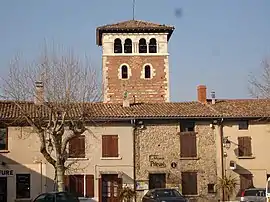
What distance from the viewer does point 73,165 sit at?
38719 mm

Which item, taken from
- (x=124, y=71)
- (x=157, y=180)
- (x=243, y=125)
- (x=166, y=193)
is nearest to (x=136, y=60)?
(x=124, y=71)

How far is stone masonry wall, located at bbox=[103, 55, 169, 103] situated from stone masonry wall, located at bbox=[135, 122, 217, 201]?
47.7ft

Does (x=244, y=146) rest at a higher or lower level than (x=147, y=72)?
lower

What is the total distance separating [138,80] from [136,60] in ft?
6.20

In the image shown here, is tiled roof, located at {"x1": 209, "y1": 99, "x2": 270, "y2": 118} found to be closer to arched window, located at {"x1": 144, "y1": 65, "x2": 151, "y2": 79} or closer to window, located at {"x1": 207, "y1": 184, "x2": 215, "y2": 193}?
window, located at {"x1": 207, "y1": 184, "x2": 215, "y2": 193}

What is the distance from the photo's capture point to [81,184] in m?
38.8

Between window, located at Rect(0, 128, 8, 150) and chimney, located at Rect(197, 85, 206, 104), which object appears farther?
chimney, located at Rect(197, 85, 206, 104)

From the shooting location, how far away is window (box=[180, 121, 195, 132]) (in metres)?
39.9

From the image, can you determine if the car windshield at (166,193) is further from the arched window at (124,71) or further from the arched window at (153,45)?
the arched window at (153,45)

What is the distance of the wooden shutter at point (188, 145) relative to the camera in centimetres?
3950

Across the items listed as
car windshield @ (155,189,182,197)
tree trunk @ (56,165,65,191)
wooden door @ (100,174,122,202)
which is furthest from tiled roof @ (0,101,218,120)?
car windshield @ (155,189,182,197)

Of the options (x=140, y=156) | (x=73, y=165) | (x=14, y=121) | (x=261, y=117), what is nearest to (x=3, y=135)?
(x=14, y=121)

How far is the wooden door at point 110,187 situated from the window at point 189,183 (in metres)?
4.31

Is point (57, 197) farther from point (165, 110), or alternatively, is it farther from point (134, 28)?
point (134, 28)
